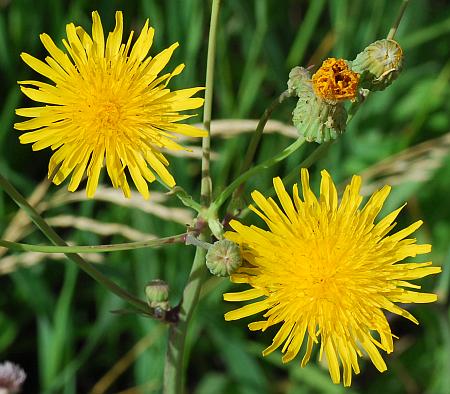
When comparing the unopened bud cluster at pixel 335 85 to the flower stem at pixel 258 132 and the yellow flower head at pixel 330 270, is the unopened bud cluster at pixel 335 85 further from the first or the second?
the yellow flower head at pixel 330 270

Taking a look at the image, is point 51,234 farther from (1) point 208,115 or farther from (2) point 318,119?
(2) point 318,119

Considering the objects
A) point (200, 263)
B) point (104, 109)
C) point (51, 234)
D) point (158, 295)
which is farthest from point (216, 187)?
point (51, 234)

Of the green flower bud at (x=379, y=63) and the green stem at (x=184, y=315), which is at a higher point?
the green flower bud at (x=379, y=63)

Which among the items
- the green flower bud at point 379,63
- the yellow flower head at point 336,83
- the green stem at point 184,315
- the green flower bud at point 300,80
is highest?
the green flower bud at point 379,63

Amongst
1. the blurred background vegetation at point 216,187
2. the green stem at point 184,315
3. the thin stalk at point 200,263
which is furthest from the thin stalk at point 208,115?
the blurred background vegetation at point 216,187

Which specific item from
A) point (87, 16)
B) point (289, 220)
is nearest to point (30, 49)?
point (87, 16)

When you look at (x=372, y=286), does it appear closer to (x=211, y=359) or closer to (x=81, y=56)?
(x=81, y=56)
